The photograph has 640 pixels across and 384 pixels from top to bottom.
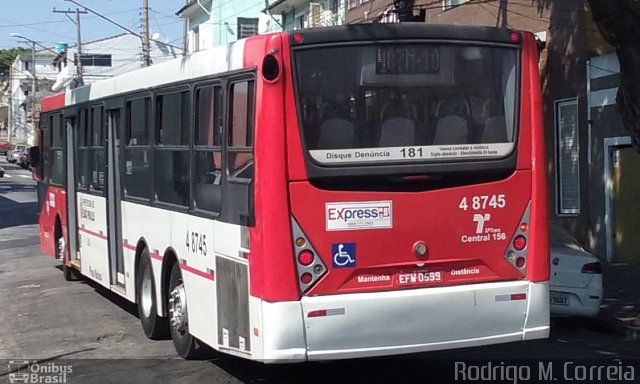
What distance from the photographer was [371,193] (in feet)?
23.9

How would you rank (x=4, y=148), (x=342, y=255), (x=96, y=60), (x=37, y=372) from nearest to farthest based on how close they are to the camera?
(x=342, y=255), (x=37, y=372), (x=96, y=60), (x=4, y=148)

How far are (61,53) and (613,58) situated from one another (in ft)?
223

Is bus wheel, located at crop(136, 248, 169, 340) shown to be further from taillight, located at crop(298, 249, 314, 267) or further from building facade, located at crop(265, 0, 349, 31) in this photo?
building facade, located at crop(265, 0, 349, 31)

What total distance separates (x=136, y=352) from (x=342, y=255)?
151 inches

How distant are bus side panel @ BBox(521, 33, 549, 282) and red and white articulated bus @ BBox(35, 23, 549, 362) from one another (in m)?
0.01

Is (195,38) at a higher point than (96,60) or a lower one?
lower

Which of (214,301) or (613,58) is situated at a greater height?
(613,58)

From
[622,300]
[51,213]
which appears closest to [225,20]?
[51,213]

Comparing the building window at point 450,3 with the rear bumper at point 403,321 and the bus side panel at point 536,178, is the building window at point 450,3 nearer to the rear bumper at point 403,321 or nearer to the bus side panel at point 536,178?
the bus side panel at point 536,178

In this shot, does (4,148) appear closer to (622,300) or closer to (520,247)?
(622,300)

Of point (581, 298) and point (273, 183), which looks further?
point (581, 298)

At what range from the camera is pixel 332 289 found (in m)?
7.15

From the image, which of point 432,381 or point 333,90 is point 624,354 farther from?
point 333,90

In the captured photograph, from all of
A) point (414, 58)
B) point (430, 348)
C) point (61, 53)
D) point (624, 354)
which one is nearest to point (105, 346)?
point (430, 348)
